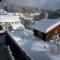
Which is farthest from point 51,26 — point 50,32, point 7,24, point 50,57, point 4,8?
point 4,8

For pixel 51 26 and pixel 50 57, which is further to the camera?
pixel 51 26

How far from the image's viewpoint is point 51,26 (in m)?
9.33

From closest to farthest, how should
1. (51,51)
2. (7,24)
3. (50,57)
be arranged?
1. (50,57)
2. (51,51)
3. (7,24)

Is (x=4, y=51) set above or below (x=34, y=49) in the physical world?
below

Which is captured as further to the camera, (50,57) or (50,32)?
(50,32)

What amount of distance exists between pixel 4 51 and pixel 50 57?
624cm

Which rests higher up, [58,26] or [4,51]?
[58,26]

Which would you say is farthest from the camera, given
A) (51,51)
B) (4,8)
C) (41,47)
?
(4,8)

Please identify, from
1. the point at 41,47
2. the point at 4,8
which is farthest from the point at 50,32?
the point at 4,8

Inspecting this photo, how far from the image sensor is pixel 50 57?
6.32 metres

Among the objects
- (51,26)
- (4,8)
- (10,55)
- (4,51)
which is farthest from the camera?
(4,8)

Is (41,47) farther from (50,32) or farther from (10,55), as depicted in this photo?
(10,55)

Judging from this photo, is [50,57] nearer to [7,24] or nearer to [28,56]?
[28,56]

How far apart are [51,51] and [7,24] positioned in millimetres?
11021
